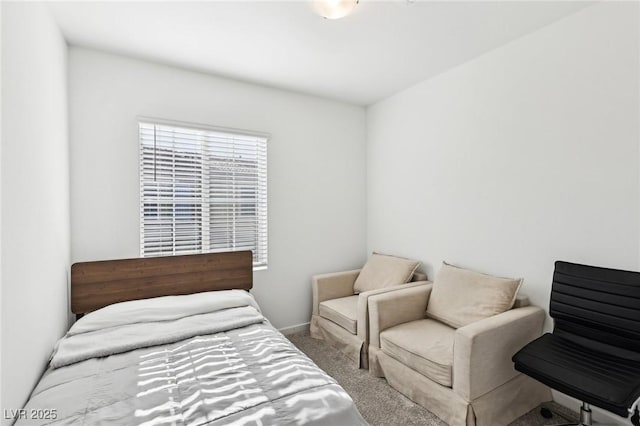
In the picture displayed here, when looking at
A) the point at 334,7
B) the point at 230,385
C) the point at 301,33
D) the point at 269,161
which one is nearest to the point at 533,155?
the point at 334,7

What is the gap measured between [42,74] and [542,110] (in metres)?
3.22

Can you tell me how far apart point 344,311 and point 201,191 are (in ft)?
5.81

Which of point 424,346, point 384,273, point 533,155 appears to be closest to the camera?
point 424,346

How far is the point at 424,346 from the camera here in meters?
2.11

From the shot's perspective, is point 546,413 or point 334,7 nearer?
point 334,7

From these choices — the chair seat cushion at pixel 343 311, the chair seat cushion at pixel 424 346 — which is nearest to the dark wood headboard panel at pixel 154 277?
the chair seat cushion at pixel 343 311

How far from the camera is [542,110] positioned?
217 cm

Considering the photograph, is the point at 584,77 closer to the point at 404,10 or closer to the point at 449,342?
the point at 404,10

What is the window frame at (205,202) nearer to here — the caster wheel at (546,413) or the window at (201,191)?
the window at (201,191)

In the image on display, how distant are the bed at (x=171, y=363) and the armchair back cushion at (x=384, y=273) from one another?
52.6 inches

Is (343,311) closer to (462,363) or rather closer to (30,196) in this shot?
(462,363)

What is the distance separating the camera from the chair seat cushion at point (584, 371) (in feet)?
4.58

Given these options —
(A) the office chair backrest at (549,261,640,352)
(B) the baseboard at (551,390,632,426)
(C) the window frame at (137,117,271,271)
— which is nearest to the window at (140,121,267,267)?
(C) the window frame at (137,117,271,271)

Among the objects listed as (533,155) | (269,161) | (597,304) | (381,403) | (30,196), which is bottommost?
(381,403)
